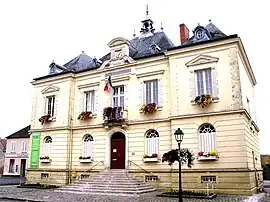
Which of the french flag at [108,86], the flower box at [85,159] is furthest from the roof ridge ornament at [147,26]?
the flower box at [85,159]

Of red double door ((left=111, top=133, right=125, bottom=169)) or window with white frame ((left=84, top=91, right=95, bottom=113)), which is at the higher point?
window with white frame ((left=84, top=91, right=95, bottom=113))

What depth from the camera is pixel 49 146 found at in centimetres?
2270

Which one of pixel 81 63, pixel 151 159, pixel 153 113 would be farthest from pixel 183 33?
pixel 151 159

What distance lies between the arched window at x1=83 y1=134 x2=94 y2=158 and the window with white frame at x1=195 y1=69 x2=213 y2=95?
28.0ft

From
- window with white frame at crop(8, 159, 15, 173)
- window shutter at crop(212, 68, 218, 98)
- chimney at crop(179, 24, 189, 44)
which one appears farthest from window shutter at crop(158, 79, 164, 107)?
window with white frame at crop(8, 159, 15, 173)

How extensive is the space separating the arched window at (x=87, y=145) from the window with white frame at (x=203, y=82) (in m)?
8.54

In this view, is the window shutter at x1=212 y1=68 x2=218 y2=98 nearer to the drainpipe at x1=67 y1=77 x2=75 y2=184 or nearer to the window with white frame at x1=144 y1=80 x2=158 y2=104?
the window with white frame at x1=144 y1=80 x2=158 y2=104

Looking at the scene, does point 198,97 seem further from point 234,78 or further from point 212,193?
point 212,193

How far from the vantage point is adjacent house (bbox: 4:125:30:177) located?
38.9m

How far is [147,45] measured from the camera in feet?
73.7

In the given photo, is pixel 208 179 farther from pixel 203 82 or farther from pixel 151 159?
pixel 203 82

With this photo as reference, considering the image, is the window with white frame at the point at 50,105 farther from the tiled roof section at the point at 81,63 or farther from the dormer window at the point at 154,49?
the dormer window at the point at 154,49

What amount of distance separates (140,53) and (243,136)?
379 inches

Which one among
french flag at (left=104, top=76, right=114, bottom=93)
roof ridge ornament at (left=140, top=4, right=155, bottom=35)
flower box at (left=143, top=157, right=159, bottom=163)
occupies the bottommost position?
flower box at (left=143, top=157, right=159, bottom=163)
